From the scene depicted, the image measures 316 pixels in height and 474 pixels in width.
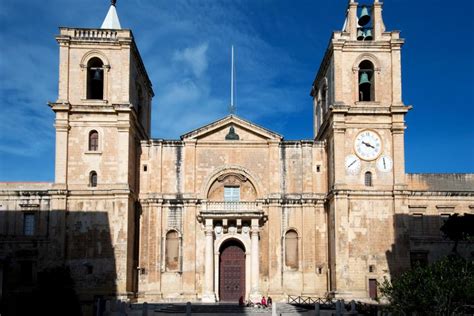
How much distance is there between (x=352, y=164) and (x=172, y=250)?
12.9 meters

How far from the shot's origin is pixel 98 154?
39.3 meters

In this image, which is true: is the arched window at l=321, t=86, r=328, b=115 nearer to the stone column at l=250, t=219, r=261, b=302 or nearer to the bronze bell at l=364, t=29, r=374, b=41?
the bronze bell at l=364, t=29, r=374, b=41

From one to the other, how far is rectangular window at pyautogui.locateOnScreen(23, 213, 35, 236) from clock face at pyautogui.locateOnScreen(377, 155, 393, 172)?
73.3ft

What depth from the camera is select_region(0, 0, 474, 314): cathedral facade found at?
38.4 m

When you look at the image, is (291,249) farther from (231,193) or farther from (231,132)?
(231,132)

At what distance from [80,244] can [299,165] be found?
1508 cm

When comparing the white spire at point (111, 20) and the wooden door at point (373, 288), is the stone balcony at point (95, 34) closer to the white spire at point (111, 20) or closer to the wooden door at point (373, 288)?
the white spire at point (111, 20)

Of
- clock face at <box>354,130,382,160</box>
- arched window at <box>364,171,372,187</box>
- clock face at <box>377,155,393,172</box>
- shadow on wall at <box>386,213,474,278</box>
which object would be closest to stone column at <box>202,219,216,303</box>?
arched window at <box>364,171,372,187</box>

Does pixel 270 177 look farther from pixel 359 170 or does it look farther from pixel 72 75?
pixel 72 75

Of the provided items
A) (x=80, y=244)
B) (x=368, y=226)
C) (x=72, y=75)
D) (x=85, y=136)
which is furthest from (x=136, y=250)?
(x=368, y=226)

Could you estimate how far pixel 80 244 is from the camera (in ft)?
126

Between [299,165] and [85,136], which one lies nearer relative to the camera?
[85,136]

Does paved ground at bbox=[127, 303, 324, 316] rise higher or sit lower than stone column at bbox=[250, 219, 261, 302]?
lower

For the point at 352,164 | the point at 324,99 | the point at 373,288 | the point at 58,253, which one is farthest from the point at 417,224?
the point at 58,253
